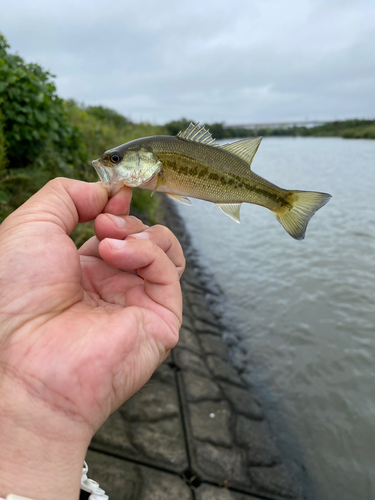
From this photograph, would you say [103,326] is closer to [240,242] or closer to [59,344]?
[59,344]

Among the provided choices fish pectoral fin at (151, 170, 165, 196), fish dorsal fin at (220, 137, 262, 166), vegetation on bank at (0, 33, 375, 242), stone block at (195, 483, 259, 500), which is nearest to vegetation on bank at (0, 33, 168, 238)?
vegetation on bank at (0, 33, 375, 242)

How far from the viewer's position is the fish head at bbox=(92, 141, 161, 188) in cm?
215

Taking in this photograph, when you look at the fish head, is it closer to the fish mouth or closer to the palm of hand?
the fish mouth

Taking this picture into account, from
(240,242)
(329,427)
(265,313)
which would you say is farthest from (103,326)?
(240,242)

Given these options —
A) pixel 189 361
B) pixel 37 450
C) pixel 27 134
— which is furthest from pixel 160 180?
pixel 27 134

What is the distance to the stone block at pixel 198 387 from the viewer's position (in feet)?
15.3

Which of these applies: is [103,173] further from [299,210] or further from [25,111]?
[25,111]

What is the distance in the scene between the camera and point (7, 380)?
1.65 m

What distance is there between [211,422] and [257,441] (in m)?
0.73

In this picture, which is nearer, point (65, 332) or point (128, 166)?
point (65, 332)

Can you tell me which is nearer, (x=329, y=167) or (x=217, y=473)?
(x=217, y=473)

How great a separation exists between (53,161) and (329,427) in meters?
6.87

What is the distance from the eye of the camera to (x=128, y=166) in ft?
7.09

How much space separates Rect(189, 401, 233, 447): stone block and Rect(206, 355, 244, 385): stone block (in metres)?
0.79
